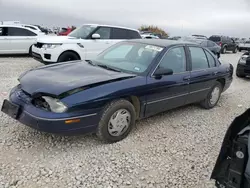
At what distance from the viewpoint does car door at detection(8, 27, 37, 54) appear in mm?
11398

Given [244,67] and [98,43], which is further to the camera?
[244,67]

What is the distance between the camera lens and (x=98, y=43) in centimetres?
926

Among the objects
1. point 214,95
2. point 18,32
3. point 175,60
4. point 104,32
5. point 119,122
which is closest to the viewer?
point 119,122

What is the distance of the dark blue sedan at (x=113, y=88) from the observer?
3205mm

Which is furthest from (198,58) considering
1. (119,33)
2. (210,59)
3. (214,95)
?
(119,33)

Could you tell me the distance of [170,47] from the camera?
453 centimetres

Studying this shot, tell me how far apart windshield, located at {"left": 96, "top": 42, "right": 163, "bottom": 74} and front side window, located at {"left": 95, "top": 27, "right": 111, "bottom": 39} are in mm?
4837

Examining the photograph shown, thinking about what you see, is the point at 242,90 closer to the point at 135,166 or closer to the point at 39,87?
the point at 135,166

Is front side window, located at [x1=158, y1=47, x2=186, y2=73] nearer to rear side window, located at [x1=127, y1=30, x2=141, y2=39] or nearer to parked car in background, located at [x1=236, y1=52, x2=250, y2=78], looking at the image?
parked car in background, located at [x1=236, y1=52, x2=250, y2=78]

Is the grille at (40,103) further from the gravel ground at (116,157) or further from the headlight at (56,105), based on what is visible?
the gravel ground at (116,157)

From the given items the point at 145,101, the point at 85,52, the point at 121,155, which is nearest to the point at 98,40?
the point at 85,52

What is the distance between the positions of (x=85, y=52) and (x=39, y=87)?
5740 mm

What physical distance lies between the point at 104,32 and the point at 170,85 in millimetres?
6046

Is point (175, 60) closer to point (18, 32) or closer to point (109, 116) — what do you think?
point (109, 116)
